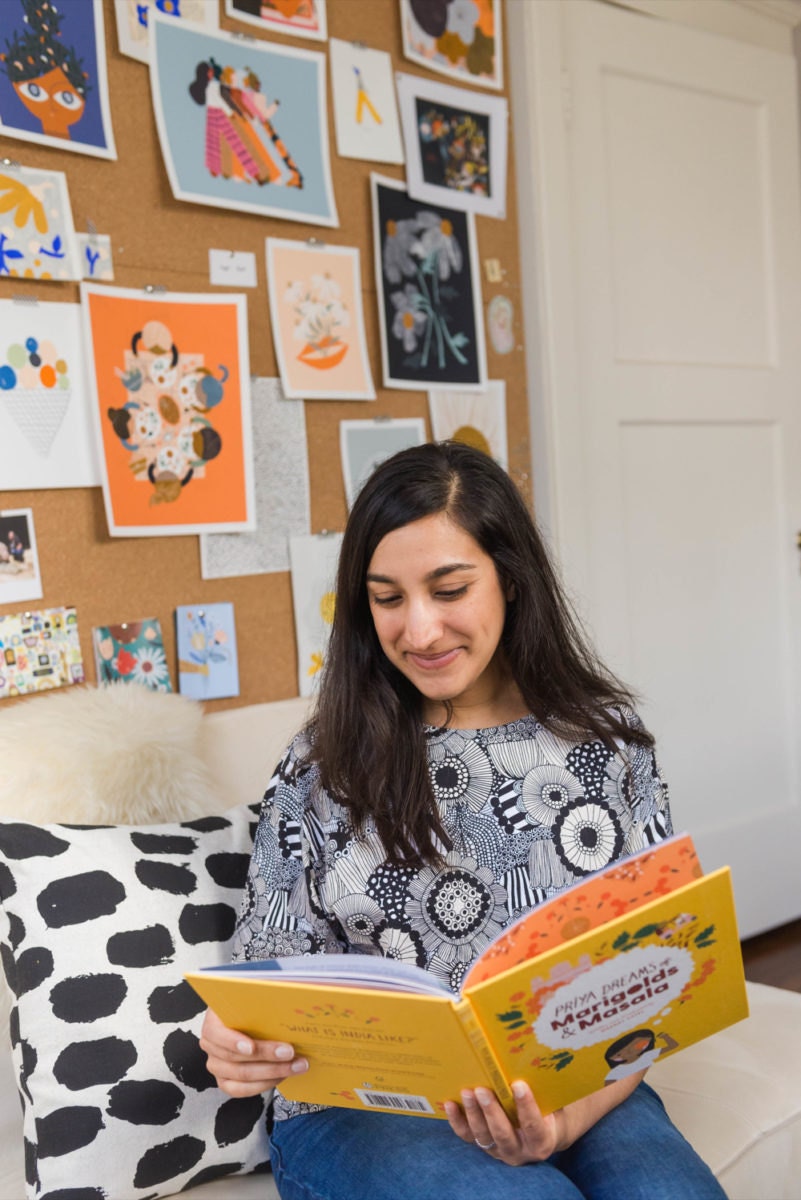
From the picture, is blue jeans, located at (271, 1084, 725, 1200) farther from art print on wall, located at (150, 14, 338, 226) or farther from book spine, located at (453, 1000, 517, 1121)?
art print on wall, located at (150, 14, 338, 226)

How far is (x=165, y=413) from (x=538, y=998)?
1289mm

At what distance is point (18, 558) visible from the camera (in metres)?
1.74

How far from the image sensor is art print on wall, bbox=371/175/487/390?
222 cm

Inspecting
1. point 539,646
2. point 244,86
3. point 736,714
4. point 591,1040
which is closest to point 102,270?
point 244,86

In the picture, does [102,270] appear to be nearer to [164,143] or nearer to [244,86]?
[164,143]

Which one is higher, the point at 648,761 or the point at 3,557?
the point at 3,557

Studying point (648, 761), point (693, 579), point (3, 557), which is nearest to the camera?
point (648, 761)

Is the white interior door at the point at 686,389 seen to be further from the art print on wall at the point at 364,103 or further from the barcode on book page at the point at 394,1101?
the barcode on book page at the point at 394,1101

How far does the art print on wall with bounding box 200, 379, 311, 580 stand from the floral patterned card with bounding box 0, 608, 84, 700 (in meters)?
0.29

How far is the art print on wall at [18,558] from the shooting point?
1.72 meters

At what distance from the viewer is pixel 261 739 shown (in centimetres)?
178

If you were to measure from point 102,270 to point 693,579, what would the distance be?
60.4 inches

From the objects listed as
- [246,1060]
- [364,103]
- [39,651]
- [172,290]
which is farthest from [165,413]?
[246,1060]

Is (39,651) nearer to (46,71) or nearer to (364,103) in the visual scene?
(46,71)
